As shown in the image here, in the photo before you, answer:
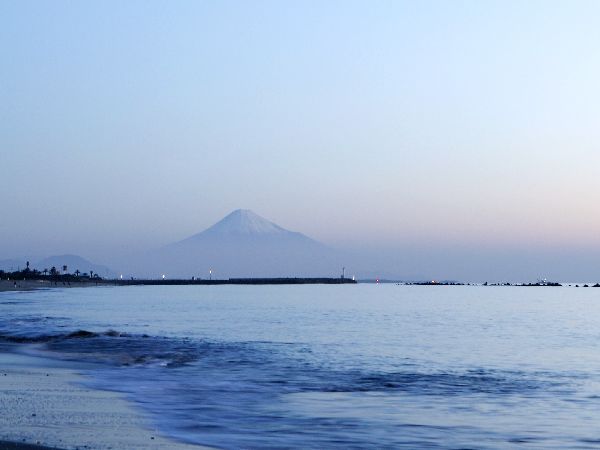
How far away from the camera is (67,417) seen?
42.0 feet

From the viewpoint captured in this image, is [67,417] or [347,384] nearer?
[67,417]

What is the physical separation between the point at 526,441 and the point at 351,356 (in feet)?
47.7

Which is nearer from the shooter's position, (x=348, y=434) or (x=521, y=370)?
(x=348, y=434)

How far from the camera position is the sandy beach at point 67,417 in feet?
35.3

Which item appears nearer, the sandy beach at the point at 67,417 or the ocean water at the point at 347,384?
the sandy beach at the point at 67,417

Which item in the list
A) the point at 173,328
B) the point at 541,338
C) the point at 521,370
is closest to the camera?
the point at 521,370

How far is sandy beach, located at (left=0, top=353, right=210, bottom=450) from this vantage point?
35.3ft

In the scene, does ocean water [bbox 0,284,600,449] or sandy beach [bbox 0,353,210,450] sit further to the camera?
ocean water [bbox 0,284,600,449]

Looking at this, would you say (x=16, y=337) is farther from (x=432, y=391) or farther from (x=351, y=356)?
(x=432, y=391)

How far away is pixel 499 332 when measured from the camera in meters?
41.9

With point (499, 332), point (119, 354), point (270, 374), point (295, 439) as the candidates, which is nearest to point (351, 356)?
point (270, 374)

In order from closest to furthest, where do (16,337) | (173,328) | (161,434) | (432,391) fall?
(161,434), (432,391), (16,337), (173,328)

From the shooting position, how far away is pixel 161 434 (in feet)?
39.7

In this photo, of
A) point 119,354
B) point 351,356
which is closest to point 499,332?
point 351,356
